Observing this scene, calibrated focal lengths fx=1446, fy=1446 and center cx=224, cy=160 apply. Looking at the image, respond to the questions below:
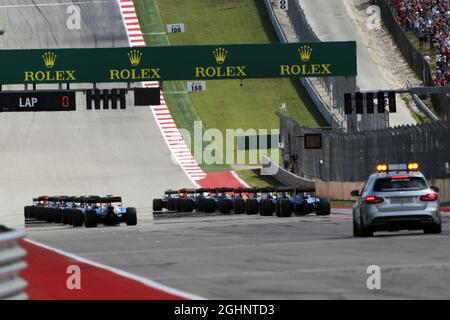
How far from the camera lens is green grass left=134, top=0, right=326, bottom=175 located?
75875mm

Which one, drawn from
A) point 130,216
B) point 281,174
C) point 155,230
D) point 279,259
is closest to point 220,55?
point 281,174

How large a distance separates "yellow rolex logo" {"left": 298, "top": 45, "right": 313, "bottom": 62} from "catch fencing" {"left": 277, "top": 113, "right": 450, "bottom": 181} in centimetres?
340

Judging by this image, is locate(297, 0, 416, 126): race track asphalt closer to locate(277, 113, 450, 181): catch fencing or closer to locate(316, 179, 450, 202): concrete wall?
locate(277, 113, 450, 181): catch fencing

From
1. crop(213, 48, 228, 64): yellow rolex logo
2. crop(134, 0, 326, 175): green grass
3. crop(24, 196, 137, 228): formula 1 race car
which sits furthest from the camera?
crop(134, 0, 326, 175): green grass

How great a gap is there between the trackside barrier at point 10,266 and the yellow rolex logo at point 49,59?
49.4m

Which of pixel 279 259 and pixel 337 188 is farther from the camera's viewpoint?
pixel 337 188

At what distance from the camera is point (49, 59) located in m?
61.5

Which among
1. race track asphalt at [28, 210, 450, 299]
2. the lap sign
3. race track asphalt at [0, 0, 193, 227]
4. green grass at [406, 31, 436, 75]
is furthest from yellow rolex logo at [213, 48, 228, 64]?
race track asphalt at [28, 210, 450, 299]

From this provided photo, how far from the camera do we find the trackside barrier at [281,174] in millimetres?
64938

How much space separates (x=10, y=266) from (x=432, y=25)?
64960mm

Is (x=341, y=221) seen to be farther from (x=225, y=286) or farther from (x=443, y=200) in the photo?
(x=225, y=286)

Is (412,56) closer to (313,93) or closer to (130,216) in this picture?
(313,93)

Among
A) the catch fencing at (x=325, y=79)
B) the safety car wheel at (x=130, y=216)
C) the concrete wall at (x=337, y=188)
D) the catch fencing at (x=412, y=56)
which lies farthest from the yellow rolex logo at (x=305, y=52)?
the safety car wheel at (x=130, y=216)

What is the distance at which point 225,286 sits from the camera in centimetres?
1638
